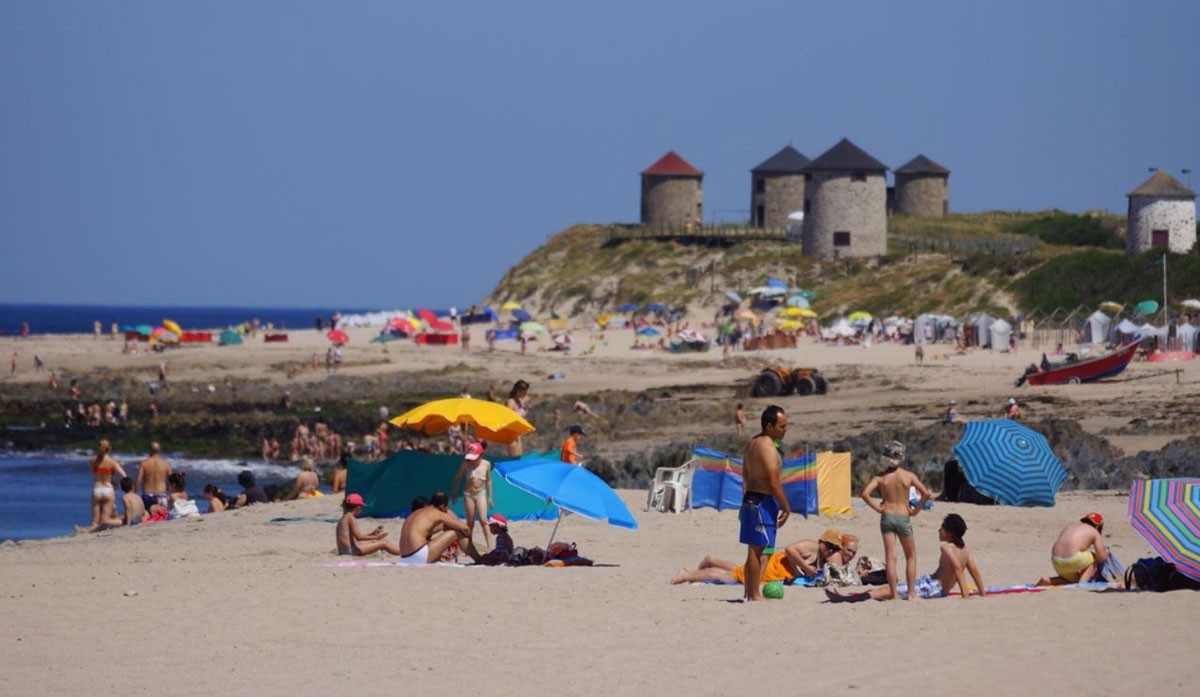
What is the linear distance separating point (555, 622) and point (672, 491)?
235 inches

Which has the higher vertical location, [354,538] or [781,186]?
[781,186]

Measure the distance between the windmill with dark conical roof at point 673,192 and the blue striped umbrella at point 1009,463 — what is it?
6575 cm

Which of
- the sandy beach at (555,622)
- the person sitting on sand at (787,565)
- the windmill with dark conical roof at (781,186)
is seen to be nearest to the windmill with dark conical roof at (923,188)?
the windmill with dark conical roof at (781,186)

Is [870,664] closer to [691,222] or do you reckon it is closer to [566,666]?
[566,666]

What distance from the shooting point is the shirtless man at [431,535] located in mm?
11945

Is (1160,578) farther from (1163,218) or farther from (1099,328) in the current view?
(1163,218)

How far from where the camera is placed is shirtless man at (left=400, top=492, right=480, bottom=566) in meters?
11.9

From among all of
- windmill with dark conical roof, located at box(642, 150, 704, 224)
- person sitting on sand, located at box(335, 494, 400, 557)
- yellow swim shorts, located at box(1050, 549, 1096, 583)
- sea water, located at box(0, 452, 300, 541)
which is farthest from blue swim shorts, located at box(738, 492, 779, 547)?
windmill with dark conical roof, located at box(642, 150, 704, 224)

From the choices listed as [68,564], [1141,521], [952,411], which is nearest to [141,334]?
[952,411]

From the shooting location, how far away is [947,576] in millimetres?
9820

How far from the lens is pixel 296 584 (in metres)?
10.9

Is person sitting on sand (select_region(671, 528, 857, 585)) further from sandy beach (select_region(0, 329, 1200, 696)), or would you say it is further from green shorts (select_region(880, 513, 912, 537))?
green shorts (select_region(880, 513, 912, 537))

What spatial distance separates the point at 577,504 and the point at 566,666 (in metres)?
3.22

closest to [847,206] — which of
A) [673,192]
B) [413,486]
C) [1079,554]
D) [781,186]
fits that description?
[781,186]
